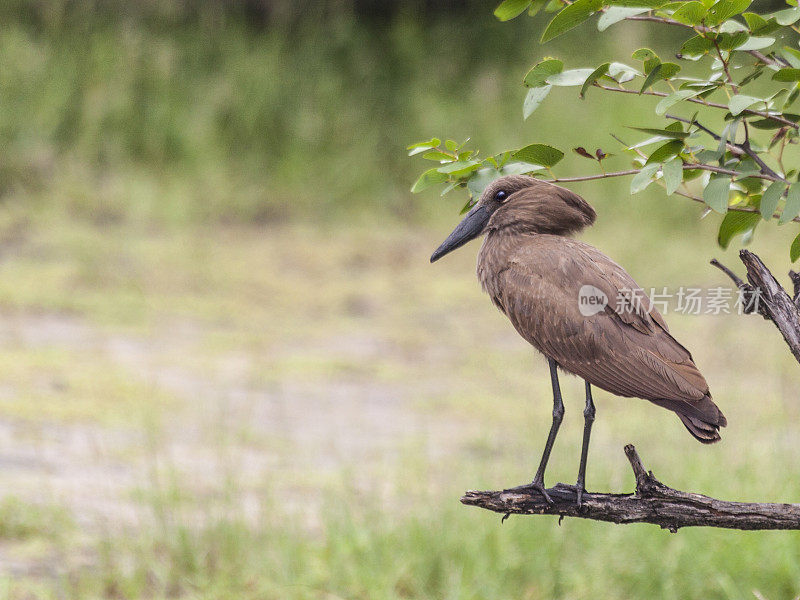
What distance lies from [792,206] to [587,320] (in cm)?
31

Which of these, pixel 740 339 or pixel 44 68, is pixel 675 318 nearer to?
pixel 740 339

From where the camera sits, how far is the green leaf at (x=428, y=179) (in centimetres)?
145

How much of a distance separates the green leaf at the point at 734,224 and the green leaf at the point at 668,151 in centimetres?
23

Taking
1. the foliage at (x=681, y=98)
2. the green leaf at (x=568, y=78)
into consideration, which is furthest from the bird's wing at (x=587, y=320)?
the green leaf at (x=568, y=78)

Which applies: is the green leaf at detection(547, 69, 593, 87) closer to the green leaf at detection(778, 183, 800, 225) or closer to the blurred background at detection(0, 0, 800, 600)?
the green leaf at detection(778, 183, 800, 225)

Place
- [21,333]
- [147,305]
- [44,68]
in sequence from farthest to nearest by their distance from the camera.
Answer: [44,68] < [147,305] < [21,333]

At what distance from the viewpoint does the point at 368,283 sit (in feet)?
23.9

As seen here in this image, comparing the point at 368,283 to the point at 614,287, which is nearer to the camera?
the point at 614,287

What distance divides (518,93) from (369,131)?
1.28m

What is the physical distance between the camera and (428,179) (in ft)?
4.89

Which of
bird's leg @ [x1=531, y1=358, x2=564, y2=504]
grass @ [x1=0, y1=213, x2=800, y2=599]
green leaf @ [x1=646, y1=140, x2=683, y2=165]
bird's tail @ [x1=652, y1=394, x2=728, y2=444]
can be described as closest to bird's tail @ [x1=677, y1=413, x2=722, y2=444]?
bird's tail @ [x1=652, y1=394, x2=728, y2=444]

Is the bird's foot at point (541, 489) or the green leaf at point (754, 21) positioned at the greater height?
the green leaf at point (754, 21)

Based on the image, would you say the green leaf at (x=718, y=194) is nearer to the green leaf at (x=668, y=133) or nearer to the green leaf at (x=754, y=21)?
the green leaf at (x=668, y=133)

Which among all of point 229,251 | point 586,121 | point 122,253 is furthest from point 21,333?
point 586,121
